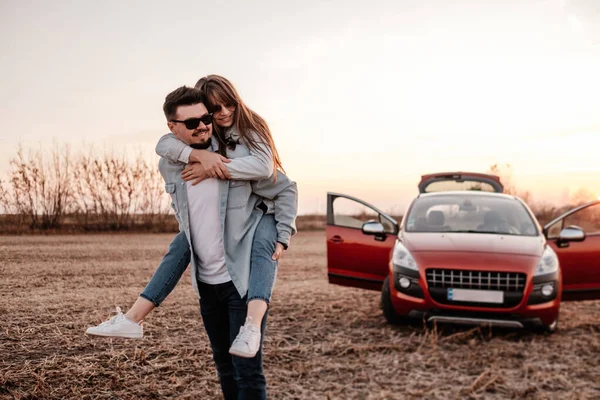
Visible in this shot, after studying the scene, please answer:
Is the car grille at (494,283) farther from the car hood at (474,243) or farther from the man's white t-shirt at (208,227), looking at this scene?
the man's white t-shirt at (208,227)

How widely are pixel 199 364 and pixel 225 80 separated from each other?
296 cm

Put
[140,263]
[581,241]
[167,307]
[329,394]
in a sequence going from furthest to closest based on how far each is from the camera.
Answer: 1. [140,263]
2. [167,307]
3. [581,241]
4. [329,394]

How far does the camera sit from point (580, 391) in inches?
179

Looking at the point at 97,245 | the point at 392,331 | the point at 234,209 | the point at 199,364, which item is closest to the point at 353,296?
the point at 392,331

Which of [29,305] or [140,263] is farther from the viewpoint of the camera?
Answer: [140,263]

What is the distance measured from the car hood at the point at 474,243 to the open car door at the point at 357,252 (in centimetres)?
42

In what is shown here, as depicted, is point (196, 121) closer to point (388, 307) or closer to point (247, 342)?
point (247, 342)

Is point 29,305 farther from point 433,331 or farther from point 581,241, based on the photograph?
point 581,241

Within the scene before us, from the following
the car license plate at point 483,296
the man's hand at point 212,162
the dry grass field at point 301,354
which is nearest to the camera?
the man's hand at point 212,162

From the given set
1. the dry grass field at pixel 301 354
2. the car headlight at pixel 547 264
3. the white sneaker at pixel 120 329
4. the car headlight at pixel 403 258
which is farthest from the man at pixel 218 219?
the car headlight at pixel 547 264

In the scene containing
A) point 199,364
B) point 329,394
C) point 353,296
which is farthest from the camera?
point 353,296

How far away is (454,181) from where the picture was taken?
26.2ft

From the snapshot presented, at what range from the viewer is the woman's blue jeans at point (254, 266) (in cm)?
259

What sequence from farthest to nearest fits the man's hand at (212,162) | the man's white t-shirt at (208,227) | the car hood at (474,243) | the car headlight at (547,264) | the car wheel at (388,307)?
1. the car wheel at (388,307)
2. the car hood at (474,243)
3. the car headlight at (547,264)
4. the man's white t-shirt at (208,227)
5. the man's hand at (212,162)
